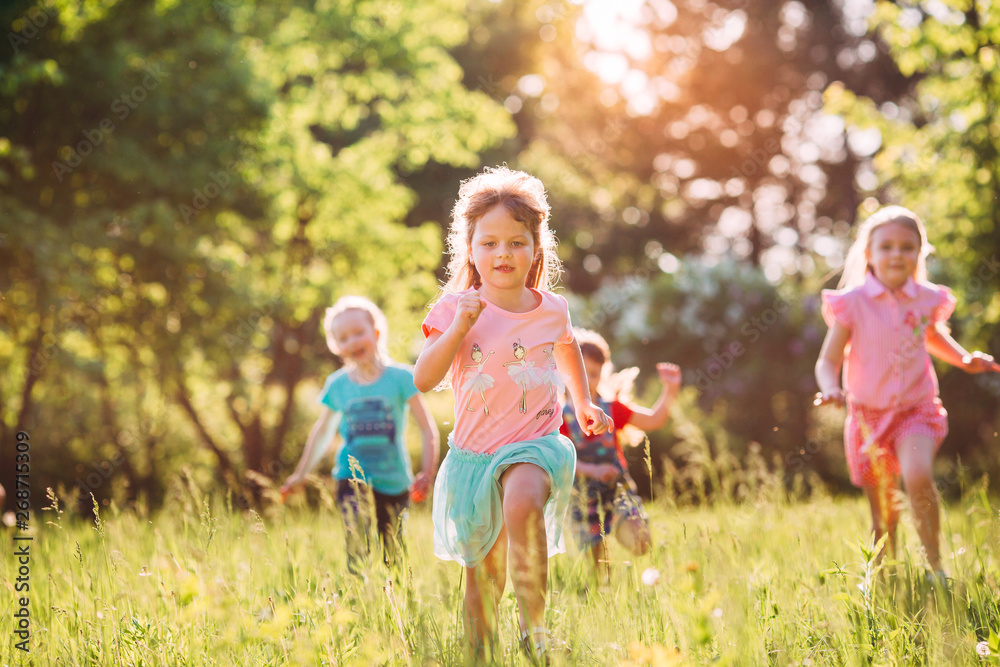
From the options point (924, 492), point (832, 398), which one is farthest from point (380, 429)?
point (924, 492)

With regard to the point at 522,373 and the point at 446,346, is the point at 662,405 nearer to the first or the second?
Answer: the point at 522,373

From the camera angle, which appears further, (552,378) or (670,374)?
(670,374)

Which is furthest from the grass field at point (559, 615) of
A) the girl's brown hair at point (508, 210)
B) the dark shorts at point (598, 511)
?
the girl's brown hair at point (508, 210)

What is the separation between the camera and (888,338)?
13.0 feet

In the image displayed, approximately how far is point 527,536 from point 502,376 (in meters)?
0.58

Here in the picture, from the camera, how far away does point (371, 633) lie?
2652mm

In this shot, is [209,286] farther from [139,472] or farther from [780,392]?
[780,392]

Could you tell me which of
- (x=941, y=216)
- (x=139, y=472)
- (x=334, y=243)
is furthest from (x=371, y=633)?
(x=139, y=472)

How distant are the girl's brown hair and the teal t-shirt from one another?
58.9 inches

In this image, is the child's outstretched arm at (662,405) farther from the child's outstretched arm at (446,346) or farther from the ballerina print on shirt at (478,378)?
the child's outstretched arm at (446,346)

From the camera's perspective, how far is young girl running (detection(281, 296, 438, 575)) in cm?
447

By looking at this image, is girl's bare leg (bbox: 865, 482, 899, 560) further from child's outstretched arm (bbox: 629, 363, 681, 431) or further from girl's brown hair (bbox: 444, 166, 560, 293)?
girl's brown hair (bbox: 444, 166, 560, 293)

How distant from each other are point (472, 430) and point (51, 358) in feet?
22.5

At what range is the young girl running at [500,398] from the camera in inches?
105
